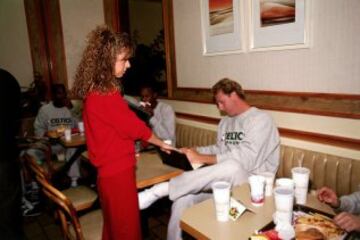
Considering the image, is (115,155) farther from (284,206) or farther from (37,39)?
(37,39)

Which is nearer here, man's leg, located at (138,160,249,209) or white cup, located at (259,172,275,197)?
white cup, located at (259,172,275,197)

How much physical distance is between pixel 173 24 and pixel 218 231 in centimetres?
292

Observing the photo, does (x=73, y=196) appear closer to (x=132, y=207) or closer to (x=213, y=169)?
(x=132, y=207)

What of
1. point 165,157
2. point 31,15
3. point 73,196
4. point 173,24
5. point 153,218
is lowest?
point 153,218

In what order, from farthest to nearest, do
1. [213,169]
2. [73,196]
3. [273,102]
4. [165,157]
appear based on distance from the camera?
[273,102] < [73,196] < [165,157] < [213,169]

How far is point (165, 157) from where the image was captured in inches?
90.6

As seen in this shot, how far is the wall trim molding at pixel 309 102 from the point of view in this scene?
83.9 inches

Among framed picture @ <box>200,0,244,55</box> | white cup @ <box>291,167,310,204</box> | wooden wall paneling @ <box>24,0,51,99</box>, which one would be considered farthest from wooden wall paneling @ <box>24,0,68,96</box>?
white cup @ <box>291,167,310,204</box>

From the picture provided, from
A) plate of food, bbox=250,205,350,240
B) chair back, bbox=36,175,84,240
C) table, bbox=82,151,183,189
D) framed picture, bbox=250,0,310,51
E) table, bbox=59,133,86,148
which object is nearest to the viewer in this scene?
plate of food, bbox=250,205,350,240

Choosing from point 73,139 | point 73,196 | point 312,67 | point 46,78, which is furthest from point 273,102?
point 46,78

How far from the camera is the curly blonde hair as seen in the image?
1.73 meters

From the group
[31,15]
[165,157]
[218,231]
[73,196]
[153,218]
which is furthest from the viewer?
[31,15]

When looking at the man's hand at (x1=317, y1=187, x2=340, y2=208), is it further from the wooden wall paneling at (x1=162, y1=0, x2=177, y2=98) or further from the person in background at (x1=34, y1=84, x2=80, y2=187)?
the person in background at (x1=34, y1=84, x2=80, y2=187)

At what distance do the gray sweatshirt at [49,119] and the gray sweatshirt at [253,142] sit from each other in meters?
2.46
